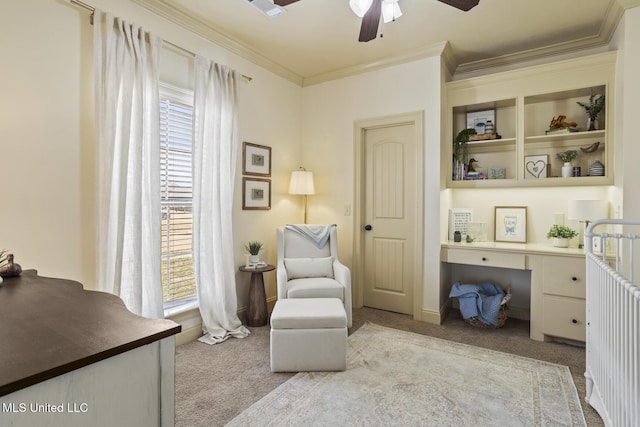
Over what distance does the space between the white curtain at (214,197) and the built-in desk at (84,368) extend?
6.22 ft

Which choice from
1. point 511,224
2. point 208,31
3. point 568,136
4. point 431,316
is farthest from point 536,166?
point 208,31

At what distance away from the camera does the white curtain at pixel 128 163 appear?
2287 millimetres

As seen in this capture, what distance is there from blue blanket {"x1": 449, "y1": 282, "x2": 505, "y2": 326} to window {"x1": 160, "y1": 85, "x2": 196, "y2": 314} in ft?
8.35

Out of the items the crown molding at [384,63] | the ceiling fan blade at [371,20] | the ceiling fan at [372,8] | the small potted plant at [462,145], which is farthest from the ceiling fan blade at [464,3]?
the small potted plant at [462,145]

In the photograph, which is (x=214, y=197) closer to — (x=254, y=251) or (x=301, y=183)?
(x=254, y=251)

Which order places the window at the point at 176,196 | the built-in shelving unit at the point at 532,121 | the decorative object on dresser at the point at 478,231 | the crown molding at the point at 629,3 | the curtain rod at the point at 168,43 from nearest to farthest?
the curtain rod at the point at 168,43 → the crown molding at the point at 629,3 → the window at the point at 176,196 → the built-in shelving unit at the point at 532,121 → the decorative object on dresser at the point at 478,231

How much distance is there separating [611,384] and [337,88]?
3.54 m

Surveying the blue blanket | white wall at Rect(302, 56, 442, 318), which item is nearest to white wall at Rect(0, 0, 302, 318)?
white wall at Rect(302, 56, 442, 318)

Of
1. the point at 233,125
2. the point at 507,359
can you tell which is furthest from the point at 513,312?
the point at 233,125

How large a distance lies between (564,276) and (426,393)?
1692mm

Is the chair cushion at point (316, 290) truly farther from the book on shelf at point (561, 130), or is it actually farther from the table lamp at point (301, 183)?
the book on shelf at point (561, 130)

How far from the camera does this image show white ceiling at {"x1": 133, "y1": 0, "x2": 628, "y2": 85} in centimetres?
274

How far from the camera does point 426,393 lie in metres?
2.17

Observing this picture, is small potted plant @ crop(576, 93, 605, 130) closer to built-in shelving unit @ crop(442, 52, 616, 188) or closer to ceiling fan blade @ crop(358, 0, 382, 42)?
built-in shelving unit @ crop(442, 52, 616, 188)
